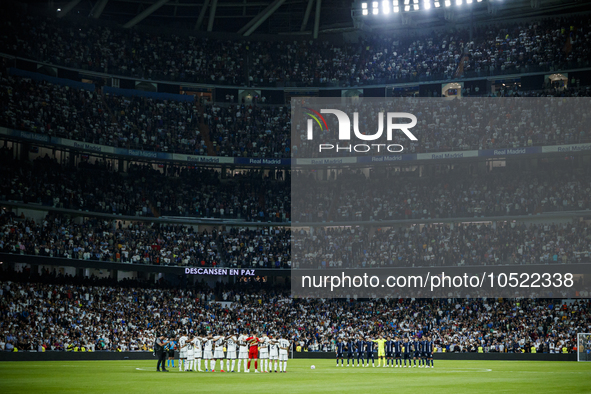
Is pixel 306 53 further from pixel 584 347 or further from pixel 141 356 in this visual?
pixel 584 347

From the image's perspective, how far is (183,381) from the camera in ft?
91.7

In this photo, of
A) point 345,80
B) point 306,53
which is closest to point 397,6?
point 345,80

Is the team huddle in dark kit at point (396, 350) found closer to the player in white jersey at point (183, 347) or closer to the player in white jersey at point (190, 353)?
the player in white jersey at point (190, 353)

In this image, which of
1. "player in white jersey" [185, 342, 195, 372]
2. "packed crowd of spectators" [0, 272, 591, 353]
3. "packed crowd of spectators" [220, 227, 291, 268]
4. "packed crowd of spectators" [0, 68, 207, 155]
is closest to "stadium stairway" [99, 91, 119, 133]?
"packed crowd of spectators" [0, 68, 207, 155]

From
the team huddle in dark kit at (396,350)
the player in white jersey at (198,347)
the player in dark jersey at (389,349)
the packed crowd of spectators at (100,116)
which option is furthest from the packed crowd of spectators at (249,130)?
the player in white jersey at (198,347)

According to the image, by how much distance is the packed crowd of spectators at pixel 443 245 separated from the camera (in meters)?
59.2

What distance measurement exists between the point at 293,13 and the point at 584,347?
50.6m

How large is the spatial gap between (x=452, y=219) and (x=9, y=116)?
133 feet

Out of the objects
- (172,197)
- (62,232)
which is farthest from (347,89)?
(62,232)

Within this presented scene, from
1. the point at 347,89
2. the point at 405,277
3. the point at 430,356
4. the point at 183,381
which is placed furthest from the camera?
the point at 347,89

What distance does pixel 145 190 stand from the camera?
2753 inches

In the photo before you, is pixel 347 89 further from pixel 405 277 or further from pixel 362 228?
pixel 405 277

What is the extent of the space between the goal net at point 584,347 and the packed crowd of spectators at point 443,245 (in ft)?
31.9

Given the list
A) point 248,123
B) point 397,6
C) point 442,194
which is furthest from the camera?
point 248,123
